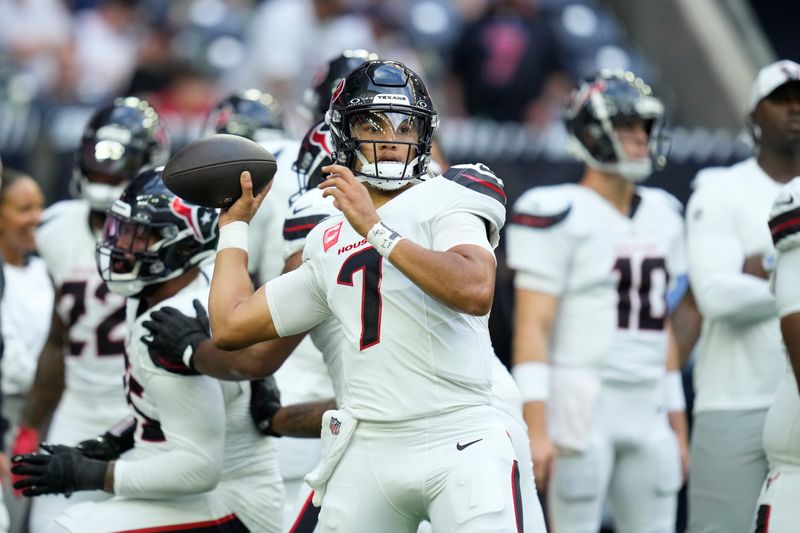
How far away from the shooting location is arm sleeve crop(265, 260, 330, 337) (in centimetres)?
406

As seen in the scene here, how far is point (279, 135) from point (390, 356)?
3.04 meters

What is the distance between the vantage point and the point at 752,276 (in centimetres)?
556

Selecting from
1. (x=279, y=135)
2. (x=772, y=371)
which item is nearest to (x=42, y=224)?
(x=279, y=135)

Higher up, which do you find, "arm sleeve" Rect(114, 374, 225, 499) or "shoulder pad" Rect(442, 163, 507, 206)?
"shoulder pad" Rect(442, 163, 507, 206)

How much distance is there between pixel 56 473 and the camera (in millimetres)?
4570

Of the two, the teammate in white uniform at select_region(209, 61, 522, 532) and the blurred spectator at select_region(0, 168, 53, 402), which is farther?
the blurred spectator at select_region(0, 168, 53, 402)

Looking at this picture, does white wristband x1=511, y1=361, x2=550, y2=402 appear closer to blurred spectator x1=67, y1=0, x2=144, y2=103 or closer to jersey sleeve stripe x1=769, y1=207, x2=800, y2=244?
jersey sleeve stripe x1=769, y1=207, x2=800, y2=244

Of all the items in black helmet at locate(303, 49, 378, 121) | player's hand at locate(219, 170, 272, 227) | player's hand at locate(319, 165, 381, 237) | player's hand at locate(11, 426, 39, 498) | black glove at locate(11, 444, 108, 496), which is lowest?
player's hand at locate(11, 426, 39, 498)

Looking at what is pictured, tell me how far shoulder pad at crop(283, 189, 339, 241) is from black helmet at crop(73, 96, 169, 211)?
1.45 meters

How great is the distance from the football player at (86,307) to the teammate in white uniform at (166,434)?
95cm

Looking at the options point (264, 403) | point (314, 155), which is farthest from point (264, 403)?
point (314, 155)

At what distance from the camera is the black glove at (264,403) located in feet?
15.8

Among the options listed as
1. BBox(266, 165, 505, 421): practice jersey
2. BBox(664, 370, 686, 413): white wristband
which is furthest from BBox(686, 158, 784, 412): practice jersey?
BBox(266, 165, 505, 421): practice jersey

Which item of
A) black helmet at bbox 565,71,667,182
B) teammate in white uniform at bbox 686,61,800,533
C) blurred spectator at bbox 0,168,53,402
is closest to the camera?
teammate in white uniform at bbox 686,61,800,533
